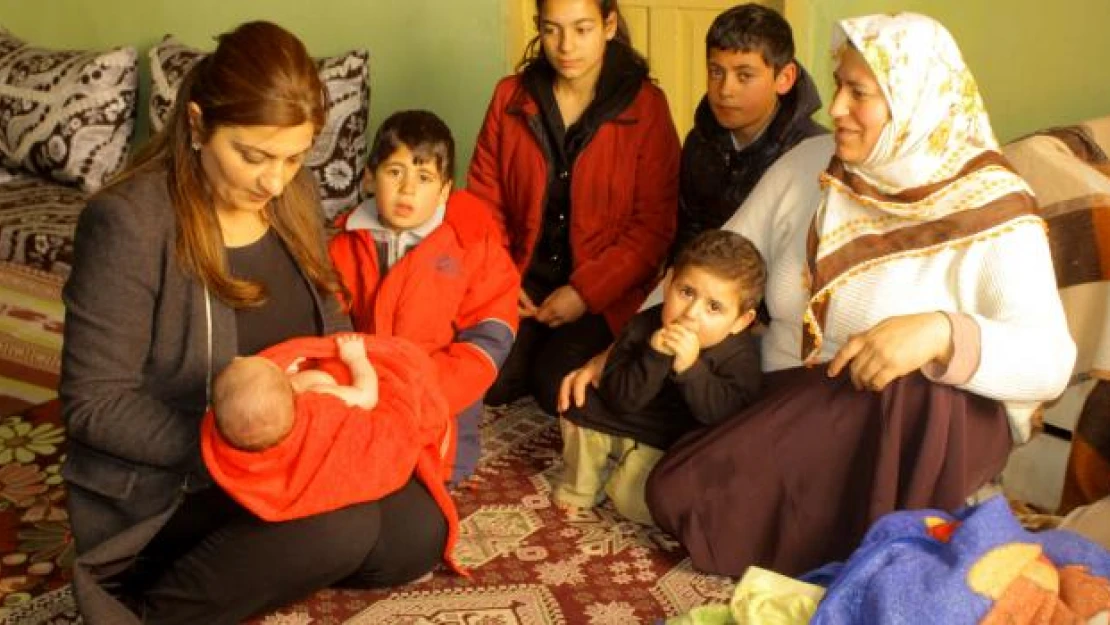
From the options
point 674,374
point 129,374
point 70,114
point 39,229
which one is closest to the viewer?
point 129,374


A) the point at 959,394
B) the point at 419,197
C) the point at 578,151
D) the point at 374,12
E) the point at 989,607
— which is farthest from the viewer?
the point at 374,12

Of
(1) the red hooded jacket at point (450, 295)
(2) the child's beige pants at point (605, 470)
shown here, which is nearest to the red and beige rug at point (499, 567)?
(2) the child's beige pants at point (605, 470)

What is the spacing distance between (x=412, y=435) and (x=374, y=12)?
208 cm

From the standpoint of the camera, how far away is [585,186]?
2.91m

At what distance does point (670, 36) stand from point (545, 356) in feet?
3.97

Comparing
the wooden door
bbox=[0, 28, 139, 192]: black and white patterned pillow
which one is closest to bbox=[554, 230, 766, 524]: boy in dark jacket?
the wooden door

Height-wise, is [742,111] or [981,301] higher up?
[742,111]

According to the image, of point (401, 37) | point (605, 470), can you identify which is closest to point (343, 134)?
point (401, 37)

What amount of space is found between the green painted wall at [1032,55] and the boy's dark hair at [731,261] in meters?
1.24

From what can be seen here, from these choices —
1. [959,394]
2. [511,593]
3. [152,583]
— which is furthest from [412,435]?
[959,394]

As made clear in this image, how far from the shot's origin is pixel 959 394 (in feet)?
6.74

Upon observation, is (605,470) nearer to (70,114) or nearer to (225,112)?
(225,112)

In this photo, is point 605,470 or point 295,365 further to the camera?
point 605,470

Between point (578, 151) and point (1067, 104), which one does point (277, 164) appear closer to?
point (578, 151)
